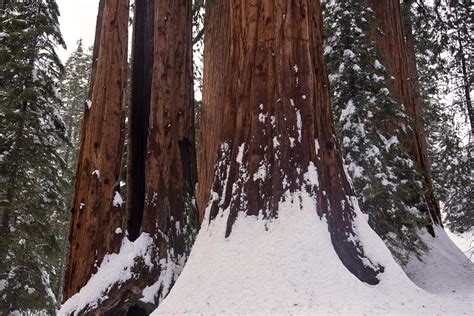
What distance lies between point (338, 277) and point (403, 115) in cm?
482

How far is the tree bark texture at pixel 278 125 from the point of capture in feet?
10.6

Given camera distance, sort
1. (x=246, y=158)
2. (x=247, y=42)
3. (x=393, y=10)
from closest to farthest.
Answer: (x=246, y=158) → (x=247, y=42) → (x=393, y=10)

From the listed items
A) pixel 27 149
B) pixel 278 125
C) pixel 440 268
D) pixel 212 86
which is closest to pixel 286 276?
pixel 278 125

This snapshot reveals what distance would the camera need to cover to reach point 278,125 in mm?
3424

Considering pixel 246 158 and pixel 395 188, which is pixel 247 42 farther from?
pixel 395 188

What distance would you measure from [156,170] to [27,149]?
7.62 metres

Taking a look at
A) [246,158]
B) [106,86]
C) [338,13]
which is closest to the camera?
[246,158]

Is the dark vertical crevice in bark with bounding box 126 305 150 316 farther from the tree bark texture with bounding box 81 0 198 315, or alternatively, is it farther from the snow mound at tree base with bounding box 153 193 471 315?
the snow mound at tree base with bounding box 153 193 471 315

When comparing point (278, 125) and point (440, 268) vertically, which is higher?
point (278, 125)

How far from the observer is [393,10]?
30.2 ft

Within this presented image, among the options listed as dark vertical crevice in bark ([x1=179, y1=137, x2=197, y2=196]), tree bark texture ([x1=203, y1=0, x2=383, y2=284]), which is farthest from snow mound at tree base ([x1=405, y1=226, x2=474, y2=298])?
dark vertical crevice in bark ([x1=179, y1=137, x2=197, y2=196])

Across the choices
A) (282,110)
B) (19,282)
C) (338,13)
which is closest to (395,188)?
(338,13)

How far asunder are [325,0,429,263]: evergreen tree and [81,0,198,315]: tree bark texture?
8.75ft

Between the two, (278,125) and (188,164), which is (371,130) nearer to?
(188,164)
